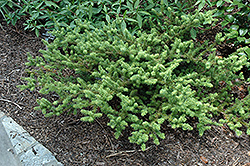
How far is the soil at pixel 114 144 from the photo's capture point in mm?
2162

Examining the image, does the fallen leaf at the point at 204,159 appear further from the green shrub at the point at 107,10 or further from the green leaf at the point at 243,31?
the green shrub at the point at 107,10

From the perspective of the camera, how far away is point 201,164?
2.13m

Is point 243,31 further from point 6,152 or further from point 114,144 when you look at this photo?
point 6,152

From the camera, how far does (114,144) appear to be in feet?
7.40

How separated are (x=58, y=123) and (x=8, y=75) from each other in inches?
41.3

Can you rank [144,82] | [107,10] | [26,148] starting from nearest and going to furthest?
[144,82]
[26,148]
[107,10]

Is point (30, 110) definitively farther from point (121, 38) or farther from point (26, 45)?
point (121, 38)

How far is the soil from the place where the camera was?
Result: 2.16 m

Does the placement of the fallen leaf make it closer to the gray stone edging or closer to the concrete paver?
the gray stone edging

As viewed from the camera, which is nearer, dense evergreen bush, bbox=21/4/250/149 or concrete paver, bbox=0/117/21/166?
dense evergreen bush, bbox=21/4/250/149

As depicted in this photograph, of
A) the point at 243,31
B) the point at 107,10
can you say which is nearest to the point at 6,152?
the point at 107,10

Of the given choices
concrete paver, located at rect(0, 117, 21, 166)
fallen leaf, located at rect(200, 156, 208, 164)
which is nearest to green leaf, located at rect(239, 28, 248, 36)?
fallen leaf, located at rect(200, 156, 208, 164)

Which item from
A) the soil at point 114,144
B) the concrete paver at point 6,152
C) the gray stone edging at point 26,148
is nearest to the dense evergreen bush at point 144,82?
the soil at point 114,144

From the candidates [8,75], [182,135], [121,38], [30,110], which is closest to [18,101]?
[30,110]
